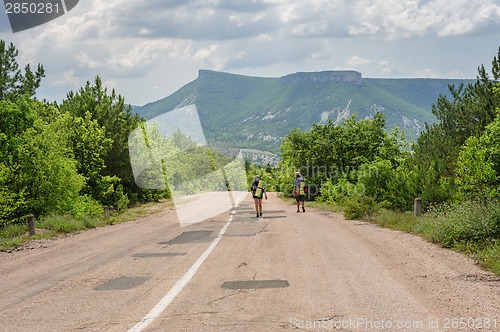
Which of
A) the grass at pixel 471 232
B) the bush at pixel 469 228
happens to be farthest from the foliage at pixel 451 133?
the bush at pixel 469 228

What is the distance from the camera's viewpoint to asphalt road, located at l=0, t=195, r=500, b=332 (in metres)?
6.14

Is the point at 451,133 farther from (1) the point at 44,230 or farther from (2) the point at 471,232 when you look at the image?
(1) the point at 44,230

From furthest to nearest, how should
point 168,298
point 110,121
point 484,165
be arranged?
point 110,121, point 484,165, point 168,298

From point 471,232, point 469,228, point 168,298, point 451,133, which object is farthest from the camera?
point 451,133

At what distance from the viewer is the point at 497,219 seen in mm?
12945

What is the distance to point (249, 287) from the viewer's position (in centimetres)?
802

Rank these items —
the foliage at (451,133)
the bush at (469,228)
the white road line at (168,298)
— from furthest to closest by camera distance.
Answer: the foliage at (451,133) → the bush at (469,228) → the white road line at (168,298)

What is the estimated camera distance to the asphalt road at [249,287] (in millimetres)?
6141

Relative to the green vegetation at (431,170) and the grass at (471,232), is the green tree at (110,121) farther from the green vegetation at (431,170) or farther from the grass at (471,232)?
the grass at (471,232)

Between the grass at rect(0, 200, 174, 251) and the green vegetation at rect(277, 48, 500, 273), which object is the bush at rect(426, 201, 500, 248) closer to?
the green vegetation at rect(277, 48, 500, 273)

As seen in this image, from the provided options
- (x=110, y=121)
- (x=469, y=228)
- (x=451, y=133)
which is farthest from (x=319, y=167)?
(x=469, y=228)

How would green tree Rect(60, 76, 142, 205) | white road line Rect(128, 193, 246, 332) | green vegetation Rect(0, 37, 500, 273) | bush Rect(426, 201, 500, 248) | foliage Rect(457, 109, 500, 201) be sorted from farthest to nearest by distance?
green tree Rect(60, 76, 142, 205)
foliage Rect(457, 109, 500, 201)
green vegetation Rect(0, 37, 500, 273)
bush Rect(426, 201, 500, 248)
white road line Rect(128, 193, 246, 332)

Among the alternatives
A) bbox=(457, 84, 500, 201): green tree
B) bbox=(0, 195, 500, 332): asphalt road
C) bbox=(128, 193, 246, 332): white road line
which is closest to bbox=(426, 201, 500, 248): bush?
bbox=(0, 195, 500, 332): asphalt road

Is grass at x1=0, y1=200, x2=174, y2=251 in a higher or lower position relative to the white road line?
lower
